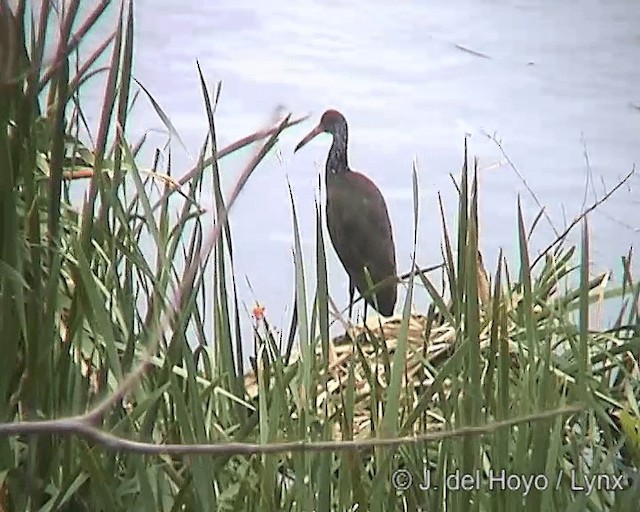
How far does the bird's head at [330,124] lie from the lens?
94cm

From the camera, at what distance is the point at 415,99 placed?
0.98 m

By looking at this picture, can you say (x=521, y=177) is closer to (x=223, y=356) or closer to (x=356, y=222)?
(x=356, y=222)

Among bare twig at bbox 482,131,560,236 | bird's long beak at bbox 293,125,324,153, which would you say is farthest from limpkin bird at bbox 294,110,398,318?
bare twig at bbox 482,131,560,236

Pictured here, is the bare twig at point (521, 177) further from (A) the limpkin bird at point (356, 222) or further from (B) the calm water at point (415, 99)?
(A) the limpkin bird at point (356, 222)

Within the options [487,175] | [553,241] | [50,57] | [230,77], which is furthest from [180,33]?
[553,241]

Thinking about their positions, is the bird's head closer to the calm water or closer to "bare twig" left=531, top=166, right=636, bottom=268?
the calm water

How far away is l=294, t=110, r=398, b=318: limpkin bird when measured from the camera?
36.9 inches

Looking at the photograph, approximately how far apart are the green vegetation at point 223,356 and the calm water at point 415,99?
38 millimetres

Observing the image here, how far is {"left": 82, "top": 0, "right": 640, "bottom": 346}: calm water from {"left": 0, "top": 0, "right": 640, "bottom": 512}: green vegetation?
0.13 feet

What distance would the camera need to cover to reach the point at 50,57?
2.27 feet

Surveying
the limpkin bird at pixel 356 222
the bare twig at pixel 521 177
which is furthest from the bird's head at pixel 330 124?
the bare twig at pixel 521 177

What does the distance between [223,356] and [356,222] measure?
0.25 meters

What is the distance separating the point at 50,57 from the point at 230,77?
0.89 feet

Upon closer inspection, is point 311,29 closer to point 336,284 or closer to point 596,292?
point 336,284
